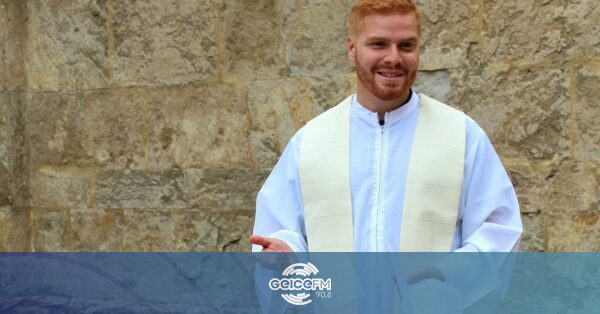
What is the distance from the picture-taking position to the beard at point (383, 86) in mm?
3092

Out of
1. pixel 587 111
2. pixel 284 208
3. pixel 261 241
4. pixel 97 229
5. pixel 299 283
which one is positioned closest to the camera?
pixel 261 241

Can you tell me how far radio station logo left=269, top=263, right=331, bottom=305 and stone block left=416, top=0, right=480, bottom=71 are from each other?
5.88 feet

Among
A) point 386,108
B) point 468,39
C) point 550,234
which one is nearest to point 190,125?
point 468,39

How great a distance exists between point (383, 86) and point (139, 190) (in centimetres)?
279

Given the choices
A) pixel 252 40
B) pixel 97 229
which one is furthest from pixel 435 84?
pixel 97 229

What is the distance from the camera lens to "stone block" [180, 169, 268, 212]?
5344mm

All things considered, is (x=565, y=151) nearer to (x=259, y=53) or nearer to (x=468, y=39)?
(x=468, y=39)

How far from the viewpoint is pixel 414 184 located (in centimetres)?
322

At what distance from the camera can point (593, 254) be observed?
4492 millimetres

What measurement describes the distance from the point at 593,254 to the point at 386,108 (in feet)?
5.47

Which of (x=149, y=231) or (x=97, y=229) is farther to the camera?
(x=97, y=229)

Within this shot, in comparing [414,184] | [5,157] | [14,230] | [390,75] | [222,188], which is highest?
[390,75]

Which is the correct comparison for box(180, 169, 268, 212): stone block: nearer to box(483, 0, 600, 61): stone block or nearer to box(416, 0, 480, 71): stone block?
box(416, 0, 480, 71): stone block

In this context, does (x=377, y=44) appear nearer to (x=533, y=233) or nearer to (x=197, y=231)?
(x=533, y=233)
